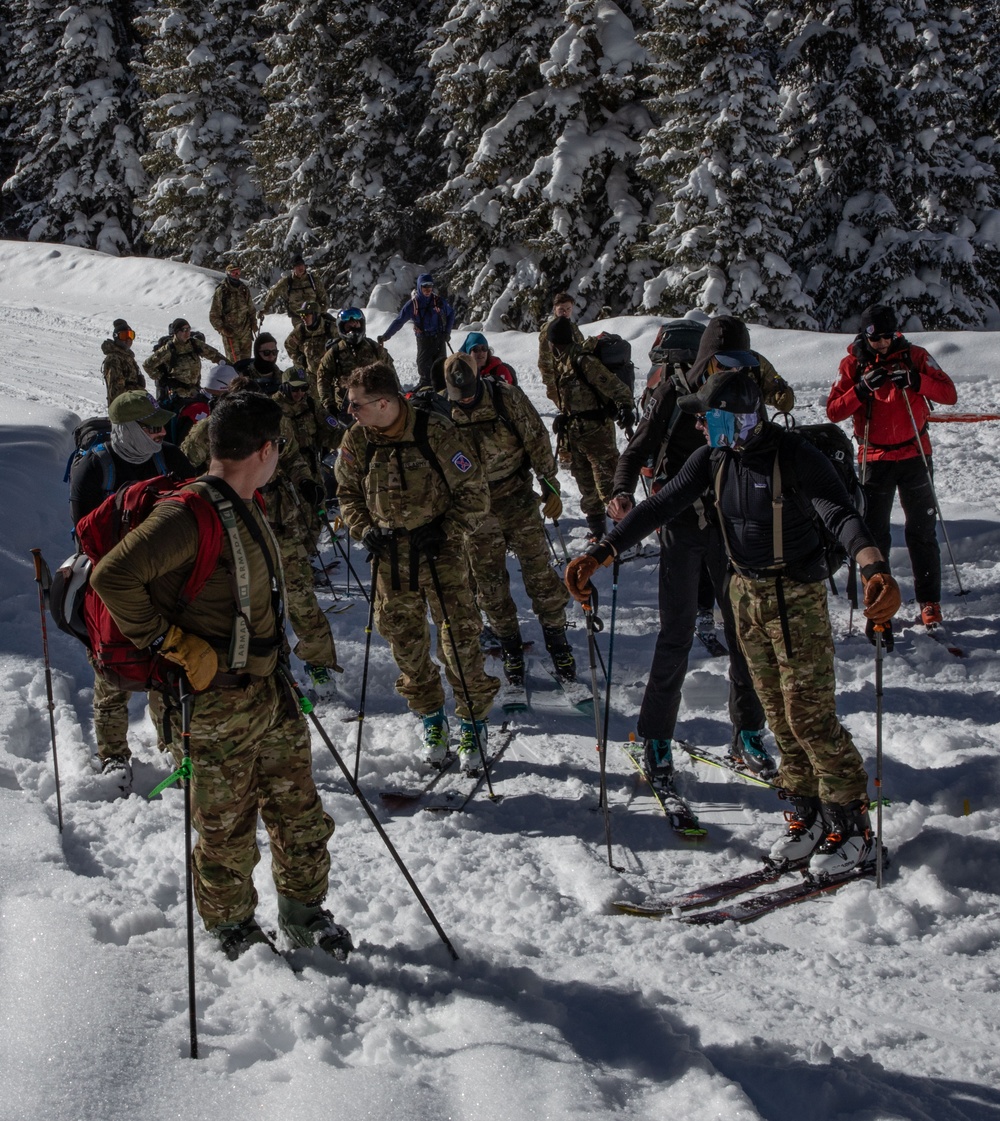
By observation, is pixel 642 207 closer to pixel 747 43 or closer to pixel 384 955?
pixel 747 43

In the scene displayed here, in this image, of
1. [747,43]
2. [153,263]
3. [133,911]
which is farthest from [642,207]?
[133,911]

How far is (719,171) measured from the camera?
18.3m

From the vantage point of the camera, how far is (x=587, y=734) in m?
6.50

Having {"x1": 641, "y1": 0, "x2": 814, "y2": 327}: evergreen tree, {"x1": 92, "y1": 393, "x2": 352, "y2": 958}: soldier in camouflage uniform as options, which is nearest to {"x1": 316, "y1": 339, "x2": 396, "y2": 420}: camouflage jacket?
{"x1": 92, "y1": 393, "x2": 352, "y2": 958}: soldier in camouflage uniform

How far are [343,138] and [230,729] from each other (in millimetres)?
24106

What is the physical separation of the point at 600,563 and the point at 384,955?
2032mm

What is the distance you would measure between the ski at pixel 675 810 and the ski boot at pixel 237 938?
2.24 m

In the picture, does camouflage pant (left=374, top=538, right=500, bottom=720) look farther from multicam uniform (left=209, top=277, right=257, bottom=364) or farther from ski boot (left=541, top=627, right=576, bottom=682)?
multicam uniform (left=209, top=277, right=257, bottom=364)

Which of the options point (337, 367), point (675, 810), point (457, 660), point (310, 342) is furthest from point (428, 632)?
point (310, 342)

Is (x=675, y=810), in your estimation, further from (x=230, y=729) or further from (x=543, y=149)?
(x=543, y=149)

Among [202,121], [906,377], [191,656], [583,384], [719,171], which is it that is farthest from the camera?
[202,121]

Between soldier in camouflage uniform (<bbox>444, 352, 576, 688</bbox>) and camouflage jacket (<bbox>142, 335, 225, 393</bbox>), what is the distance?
535 cm

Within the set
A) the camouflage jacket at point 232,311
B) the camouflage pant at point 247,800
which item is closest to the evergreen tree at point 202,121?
the camouflage jacket at point 232,311

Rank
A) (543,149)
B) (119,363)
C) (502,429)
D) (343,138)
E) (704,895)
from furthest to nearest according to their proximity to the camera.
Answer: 1. (343,138)
2. (543,149)
3. (119,363)
4. (502,429)
5. (704,895)
